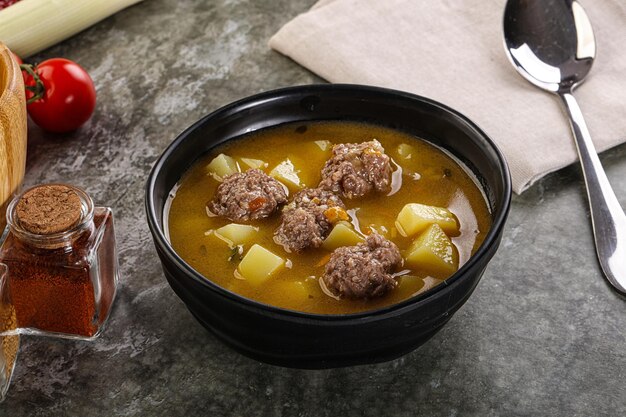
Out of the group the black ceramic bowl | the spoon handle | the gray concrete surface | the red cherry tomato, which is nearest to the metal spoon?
the spoon handle

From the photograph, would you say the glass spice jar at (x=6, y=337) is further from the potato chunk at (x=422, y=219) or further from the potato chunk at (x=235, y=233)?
the potato chunk at (x=422, y=219)

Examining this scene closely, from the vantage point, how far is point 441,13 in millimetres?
3936

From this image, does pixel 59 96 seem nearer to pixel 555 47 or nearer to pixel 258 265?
pixel 258 265

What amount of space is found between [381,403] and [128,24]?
2.39 metres

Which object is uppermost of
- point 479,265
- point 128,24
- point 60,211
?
point 479,265

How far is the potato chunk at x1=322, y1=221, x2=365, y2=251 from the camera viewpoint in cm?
249

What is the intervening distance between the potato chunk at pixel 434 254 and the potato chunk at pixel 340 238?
0.16 meters

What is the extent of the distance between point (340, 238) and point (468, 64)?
4.92ft

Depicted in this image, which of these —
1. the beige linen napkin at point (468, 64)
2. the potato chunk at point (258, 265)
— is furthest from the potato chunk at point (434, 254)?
the beige linen napkin at point (468, 64)

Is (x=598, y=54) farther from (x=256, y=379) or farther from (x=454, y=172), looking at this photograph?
(x=256, y=379)

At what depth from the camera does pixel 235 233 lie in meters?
2.51

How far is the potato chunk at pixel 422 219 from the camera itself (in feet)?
8.21

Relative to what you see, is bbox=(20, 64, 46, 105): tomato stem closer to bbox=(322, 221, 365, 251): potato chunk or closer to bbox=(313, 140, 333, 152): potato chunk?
bbox=(313, 140, 333, 152): potato chunk

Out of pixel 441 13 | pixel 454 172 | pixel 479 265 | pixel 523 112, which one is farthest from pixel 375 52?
pixel 479 265
